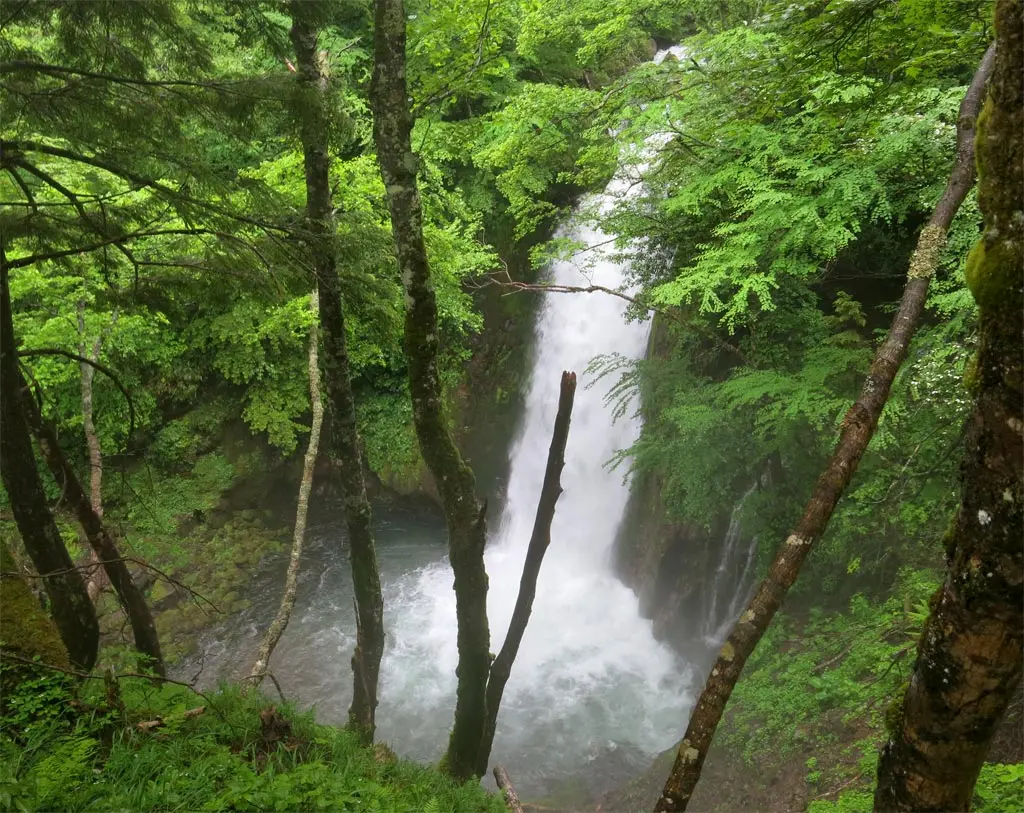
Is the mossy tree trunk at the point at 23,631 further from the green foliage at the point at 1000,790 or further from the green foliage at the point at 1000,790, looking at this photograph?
the green foliage at the point at 1000,790

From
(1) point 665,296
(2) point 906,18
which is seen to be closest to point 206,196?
(1) point 665,296

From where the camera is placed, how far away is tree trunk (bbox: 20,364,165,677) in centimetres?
472

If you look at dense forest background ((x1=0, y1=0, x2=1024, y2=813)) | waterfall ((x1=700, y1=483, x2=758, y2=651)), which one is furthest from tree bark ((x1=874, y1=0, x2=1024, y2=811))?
waterfall ((x1=700, y1=483, x2=758, y2=651))

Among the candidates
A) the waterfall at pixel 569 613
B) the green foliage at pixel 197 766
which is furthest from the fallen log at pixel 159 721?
the waterfall at pixel 569 613

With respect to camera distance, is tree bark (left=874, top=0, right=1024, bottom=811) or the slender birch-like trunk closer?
tree bark (left=874, top=0, right=1024, bottom=811)

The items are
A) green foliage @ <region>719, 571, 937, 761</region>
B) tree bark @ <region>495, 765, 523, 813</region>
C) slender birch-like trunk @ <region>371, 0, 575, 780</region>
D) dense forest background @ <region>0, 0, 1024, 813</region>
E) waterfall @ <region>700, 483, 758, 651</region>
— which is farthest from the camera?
waterfall @ <region>700, 483, 758, 651</region>

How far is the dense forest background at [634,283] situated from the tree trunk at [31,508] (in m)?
0.25

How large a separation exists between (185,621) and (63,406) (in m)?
4.62

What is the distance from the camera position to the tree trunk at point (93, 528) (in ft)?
15.5

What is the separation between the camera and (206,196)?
13.6 feet

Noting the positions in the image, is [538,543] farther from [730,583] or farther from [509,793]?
[730,583]

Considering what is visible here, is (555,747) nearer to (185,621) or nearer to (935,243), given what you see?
(185,621)

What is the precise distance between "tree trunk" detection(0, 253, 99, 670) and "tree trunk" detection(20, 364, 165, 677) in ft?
0.76

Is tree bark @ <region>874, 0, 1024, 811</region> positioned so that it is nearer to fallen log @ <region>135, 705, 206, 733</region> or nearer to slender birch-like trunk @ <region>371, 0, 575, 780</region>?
slender birch-like trunk @ <region>371, 0, 575, 780</region>
